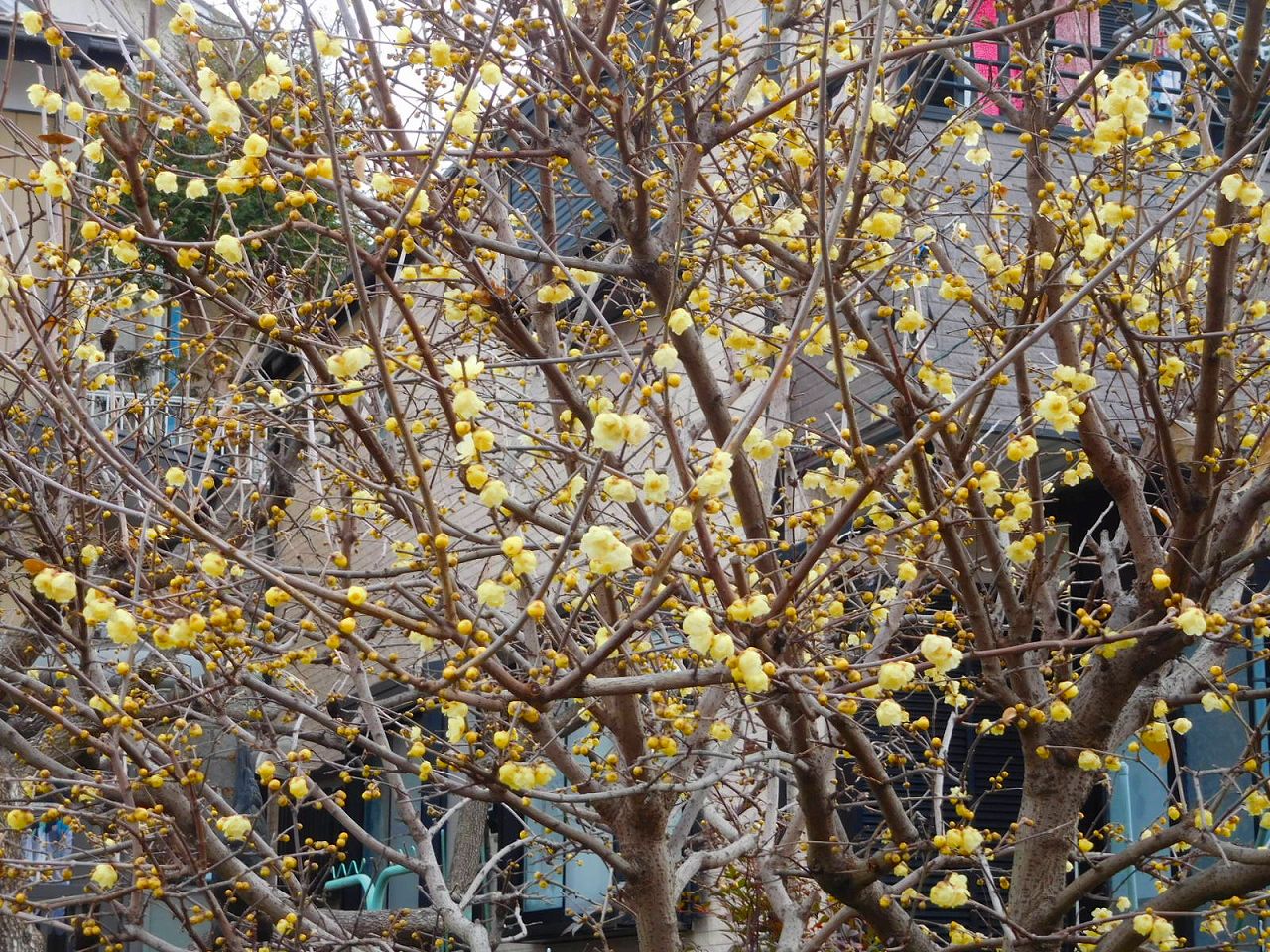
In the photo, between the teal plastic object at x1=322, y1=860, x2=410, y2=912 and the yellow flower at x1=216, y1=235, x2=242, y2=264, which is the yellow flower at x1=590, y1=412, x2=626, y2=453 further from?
the teal plastic object at x1=322, y1=860, x2=410, y2=912

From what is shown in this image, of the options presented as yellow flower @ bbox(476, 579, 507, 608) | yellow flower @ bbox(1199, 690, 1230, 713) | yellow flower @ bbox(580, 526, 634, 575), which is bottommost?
yellow flower @ bbox(1199, 690, 1230, 713)

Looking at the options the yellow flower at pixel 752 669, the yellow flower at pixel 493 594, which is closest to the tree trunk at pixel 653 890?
the yellow flower at pixel 493 594

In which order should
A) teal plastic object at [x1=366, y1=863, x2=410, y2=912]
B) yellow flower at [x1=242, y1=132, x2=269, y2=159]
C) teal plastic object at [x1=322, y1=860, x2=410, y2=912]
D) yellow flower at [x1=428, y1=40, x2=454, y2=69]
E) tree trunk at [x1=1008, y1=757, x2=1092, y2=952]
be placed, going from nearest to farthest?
yellow flower at [x1=242, y1=132, x2=269, y2=159], yellow flower at [x1=428, y1=40, x2=454, y2=69], tree trunk at [x1=1008, y1=757, x2=1092, y2=952], teal plastic object at [x1=322, y1=860, x2=410, y2=912], teal plastic object at [x1=366, y1=863, x2=410, y2=912]

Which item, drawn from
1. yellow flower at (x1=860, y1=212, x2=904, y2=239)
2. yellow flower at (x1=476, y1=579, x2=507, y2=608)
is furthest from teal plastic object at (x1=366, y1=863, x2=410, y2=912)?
yellow flower at (x1=860, y1=212, x2=904, y2=239)

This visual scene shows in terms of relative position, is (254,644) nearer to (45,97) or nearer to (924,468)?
(45,97)

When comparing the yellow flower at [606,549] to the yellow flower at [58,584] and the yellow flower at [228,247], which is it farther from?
the yellow flower at [228,247]

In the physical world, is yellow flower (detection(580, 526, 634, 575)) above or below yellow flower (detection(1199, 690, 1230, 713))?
above

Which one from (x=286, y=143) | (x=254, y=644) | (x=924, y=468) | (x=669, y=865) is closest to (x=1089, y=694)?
(x=924, y=468)

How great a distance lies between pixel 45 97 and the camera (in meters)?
4.21

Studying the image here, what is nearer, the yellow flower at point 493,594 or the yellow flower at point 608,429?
the yellow flower at point 608,429

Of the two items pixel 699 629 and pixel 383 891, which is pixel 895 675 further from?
pixel 383 891

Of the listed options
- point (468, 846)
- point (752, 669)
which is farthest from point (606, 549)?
point (468, 846)

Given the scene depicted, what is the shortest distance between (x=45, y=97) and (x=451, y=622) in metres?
2.19

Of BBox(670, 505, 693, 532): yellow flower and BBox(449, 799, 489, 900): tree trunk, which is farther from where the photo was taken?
BBox(449, 799, 489, 900): tree trunk
